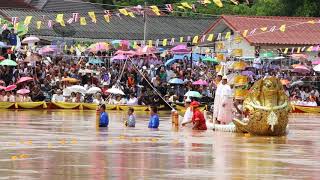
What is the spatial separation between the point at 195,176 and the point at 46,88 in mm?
27102

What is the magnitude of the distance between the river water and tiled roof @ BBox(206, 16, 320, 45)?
78.5 feet

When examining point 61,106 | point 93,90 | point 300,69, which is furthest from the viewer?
point 300,69

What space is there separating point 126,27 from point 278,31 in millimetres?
10140

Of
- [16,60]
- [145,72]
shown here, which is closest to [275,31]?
[145,72]

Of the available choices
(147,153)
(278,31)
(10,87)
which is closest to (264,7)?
(278,31)

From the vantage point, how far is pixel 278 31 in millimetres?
52531

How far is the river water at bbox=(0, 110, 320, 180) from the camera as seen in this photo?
14445 millimetres

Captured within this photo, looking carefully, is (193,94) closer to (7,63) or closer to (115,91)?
(115,91)

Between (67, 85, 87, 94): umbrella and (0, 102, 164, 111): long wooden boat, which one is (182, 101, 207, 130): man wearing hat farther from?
(67, 85, 87, 94): umbrella

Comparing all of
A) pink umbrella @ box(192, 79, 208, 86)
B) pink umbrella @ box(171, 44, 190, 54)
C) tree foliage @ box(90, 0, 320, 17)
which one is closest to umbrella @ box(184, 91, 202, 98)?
pink umbrella @ box(192, 79, 208, 86)

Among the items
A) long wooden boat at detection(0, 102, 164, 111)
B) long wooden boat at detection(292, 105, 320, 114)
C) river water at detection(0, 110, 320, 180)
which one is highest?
long wooden boat at detection(0, 102, 164, 111)

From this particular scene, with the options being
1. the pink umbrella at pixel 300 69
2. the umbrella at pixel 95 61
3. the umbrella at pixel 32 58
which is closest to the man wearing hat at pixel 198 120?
the umbrella at pixel 32 58

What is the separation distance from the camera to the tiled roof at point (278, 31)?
5147 centimetres

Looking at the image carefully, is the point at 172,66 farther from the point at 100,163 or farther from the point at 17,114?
the point at 100,163
